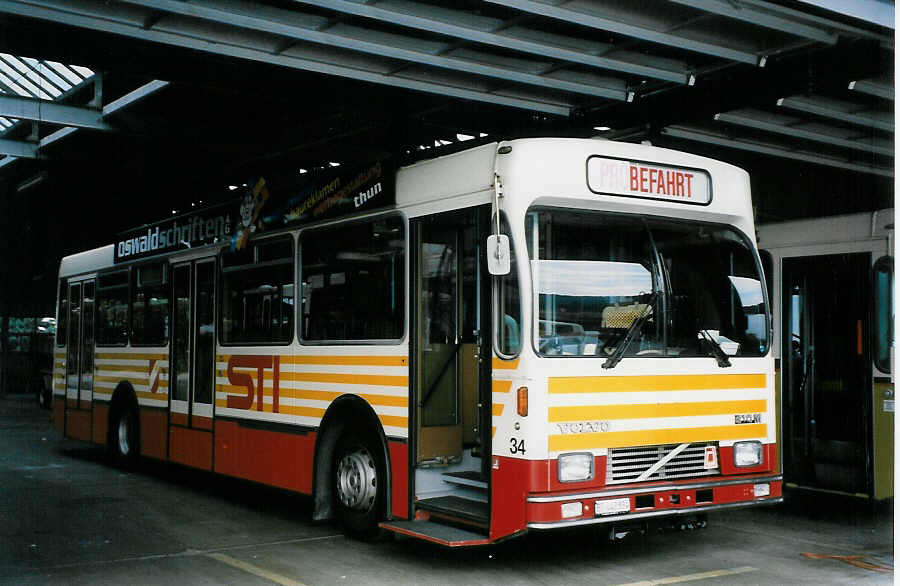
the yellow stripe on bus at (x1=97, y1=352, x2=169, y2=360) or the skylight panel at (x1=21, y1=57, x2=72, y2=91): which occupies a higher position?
the skylight panel at (x1=21, y1=57, x2=72, y2=91)

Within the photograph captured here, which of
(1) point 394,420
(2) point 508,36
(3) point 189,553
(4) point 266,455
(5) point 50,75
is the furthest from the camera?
(5) point 50,75

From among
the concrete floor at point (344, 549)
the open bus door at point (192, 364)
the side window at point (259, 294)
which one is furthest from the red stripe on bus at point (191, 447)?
the side window at point (259, 294)

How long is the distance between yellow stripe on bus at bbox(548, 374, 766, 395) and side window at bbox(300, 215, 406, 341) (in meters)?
1.67

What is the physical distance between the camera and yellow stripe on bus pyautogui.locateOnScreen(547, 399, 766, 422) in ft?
22.0

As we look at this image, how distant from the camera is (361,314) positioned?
841 cm

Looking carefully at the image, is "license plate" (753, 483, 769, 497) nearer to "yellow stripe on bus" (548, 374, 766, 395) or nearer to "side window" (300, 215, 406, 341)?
"yellow stripe on bus" (548, 374, 766, 395)

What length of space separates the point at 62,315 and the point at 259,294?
6595mm

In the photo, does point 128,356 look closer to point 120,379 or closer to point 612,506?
point 120,379

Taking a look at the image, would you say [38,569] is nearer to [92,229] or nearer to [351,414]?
[351,414]

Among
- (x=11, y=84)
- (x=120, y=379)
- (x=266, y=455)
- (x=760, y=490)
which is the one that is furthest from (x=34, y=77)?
(x=760, y=490)

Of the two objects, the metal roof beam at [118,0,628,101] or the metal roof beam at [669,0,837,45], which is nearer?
the metal roof beam at [669,0,837,45]

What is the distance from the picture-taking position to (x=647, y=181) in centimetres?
734

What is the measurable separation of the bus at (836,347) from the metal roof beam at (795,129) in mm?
2490

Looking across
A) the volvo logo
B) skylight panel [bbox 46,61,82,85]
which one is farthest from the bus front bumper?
skylight panel [bbox 46,61,82,85]
